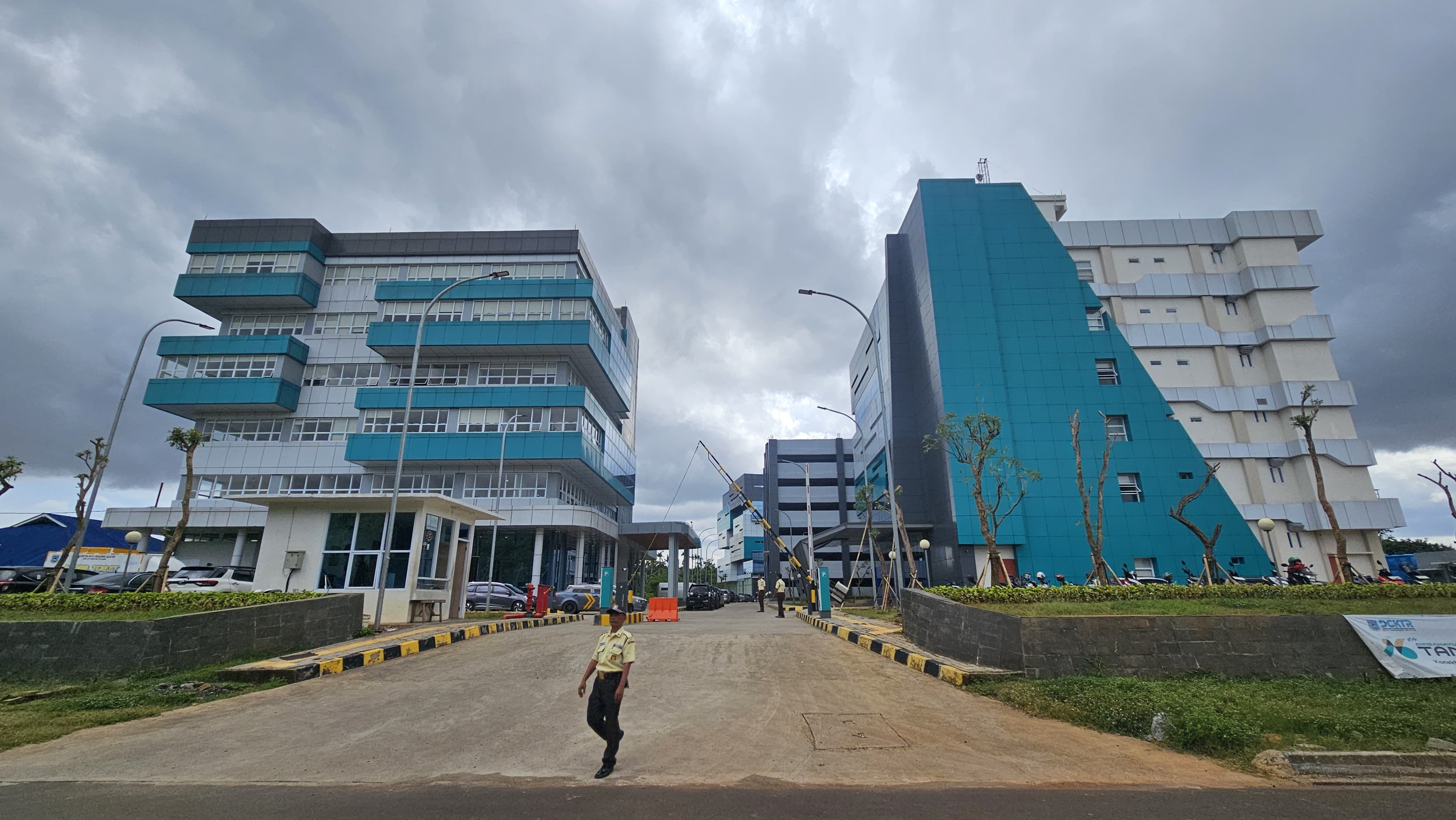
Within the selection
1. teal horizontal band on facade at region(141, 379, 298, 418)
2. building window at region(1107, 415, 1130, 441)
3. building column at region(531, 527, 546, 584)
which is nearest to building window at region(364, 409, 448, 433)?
teal horizontal band on facade at region(141, 379, 298, 418)

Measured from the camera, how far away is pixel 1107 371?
134 feet

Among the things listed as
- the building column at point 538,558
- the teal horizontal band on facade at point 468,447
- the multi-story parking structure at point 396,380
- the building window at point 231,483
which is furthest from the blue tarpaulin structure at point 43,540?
the building column at point 538,558

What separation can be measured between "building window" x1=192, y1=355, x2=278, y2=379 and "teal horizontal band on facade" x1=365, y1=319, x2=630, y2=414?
7367 mm

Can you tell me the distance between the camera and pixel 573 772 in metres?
5.86

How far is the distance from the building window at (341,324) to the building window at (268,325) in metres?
1.16

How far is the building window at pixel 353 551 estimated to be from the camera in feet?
57.6

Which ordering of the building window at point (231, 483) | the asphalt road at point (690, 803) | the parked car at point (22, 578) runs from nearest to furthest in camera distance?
the asphalt road at point (690, 803), the parked car at point (22, 578), the building window at point (231, 483)

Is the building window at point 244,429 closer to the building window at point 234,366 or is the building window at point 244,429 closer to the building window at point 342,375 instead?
the building window at point 234,366

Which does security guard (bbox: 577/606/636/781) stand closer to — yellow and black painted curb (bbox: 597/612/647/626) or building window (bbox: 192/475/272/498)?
yellow and black painted curb (bbox: 597/612/647/626)

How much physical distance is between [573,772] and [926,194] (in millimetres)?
44163

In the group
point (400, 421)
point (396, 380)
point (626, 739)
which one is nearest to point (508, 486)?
point (400, 421)

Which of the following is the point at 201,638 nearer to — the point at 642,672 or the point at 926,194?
the point at 642,672

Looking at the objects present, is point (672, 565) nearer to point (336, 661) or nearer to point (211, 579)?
point (211, 579)

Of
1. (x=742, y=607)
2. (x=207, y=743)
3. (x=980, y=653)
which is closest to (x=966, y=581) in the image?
(x=742, y=607)
